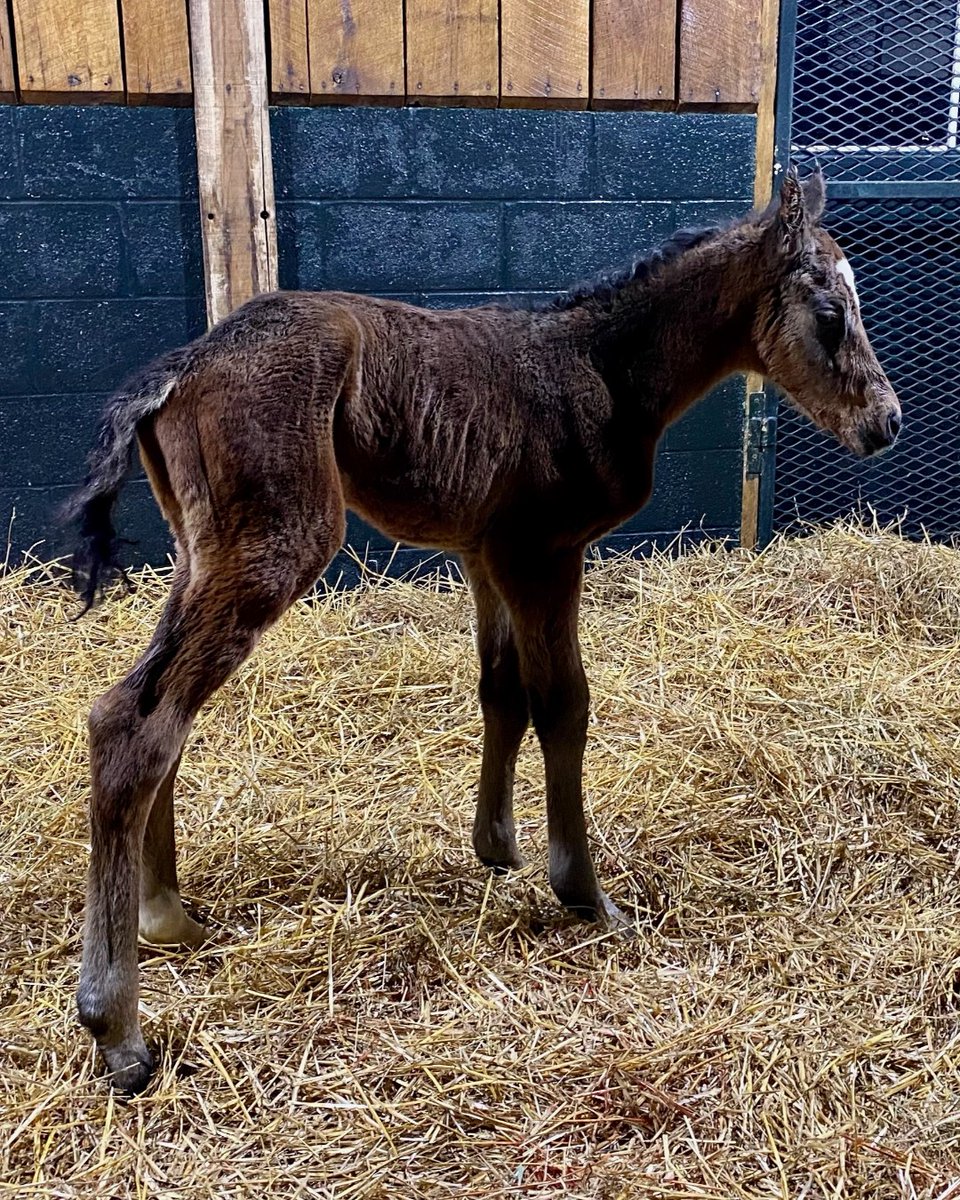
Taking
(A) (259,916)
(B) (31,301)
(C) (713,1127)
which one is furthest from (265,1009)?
(B) (31,301)

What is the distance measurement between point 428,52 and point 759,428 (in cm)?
205

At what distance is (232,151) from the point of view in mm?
3947

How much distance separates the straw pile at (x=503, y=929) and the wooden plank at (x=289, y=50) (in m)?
1.92

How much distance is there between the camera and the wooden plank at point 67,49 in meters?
3.85

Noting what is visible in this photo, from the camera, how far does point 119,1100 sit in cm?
199

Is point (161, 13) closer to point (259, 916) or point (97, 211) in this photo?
point (97, 211)

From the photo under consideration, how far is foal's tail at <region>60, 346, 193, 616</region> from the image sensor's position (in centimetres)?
209

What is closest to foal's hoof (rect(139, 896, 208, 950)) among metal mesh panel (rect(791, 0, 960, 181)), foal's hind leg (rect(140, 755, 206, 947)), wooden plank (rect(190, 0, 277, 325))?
foal's hind leg (rect(140, 755, 206, 947))

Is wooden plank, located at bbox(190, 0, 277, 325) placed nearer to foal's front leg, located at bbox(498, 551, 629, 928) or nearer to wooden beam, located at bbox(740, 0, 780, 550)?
wooden beam, located at bbox(740, 0, 780, 550)

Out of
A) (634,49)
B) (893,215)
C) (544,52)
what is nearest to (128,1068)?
(544,52)

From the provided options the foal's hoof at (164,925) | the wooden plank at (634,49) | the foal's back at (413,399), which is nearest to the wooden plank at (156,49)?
the wooden plank at (634,49)

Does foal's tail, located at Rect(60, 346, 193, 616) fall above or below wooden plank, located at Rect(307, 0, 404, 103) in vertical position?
below

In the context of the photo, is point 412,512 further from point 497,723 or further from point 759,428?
point 759,428

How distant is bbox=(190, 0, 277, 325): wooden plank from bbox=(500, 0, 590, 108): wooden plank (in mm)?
947
